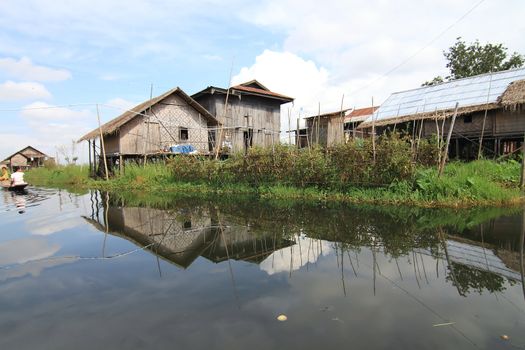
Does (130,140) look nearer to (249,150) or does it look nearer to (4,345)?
(249,150)

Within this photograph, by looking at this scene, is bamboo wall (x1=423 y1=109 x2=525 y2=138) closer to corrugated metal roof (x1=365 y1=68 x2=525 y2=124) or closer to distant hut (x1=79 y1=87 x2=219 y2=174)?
corrugated metal roof (x1=365 y1=68 x2=525 y2=124)

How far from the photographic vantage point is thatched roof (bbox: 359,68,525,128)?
1408cm

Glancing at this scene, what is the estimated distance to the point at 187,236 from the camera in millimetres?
6184

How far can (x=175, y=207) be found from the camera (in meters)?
9.80

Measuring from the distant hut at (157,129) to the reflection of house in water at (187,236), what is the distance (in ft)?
31.8

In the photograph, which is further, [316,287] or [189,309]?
[316,287]

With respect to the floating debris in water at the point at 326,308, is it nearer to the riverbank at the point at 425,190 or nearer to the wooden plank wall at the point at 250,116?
the riverbank at the point at 425,190

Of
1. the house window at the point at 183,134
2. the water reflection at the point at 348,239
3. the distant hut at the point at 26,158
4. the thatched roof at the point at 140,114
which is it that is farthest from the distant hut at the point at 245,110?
the distant hut at the point at 26,158

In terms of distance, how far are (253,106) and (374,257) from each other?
1984 centimetres

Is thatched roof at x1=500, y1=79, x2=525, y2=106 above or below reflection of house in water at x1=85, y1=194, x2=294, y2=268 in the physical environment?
above

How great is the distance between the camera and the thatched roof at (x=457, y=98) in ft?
46.2

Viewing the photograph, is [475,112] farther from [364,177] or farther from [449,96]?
[364,177]

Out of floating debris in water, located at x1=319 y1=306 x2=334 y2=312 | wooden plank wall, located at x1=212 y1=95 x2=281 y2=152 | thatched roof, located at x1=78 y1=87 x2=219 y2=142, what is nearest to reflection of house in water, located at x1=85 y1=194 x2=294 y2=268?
floating debris in water, located at x1=319 y1=306 x2=334 y2=312

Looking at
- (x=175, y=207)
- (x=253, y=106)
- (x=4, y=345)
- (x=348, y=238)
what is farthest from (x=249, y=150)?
(x=253, y=106)
